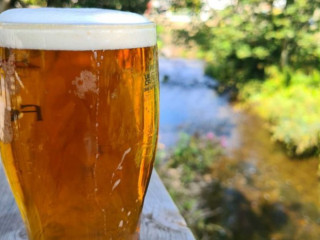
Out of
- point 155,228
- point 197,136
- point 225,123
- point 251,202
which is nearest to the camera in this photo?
point 155,228

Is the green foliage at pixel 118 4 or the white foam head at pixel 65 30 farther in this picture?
the green foliage at pixel 118 4

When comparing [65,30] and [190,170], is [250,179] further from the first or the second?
[65,30]

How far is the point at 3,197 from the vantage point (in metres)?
0.76

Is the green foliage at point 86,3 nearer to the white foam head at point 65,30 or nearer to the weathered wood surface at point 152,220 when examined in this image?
the weathered wood surface at point 152,220

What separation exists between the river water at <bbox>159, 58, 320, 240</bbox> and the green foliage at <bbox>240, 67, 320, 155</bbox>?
7.2 inches

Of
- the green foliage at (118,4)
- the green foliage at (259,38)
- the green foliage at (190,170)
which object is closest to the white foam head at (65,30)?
the green foliage at (118,4)

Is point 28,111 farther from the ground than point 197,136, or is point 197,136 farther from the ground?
point 28,111

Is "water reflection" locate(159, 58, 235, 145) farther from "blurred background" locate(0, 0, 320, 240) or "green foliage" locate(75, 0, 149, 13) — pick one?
"green foliage" locate(75, 0, 149, 13)

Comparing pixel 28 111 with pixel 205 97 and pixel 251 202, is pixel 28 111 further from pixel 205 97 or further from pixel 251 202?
pixel 205 97

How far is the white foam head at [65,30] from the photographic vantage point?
0.48m

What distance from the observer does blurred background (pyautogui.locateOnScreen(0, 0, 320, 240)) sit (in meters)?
3.92

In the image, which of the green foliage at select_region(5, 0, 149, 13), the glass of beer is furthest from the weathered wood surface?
the green foliage at select_region(5, 0, 149, 13)

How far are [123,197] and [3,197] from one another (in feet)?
1.01

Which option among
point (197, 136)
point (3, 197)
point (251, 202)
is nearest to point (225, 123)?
point (197, 136)
